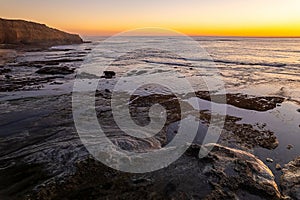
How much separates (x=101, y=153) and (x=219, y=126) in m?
5.56

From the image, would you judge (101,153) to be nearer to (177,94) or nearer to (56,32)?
(177,94)

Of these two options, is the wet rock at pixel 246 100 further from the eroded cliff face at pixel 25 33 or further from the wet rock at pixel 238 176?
the eroded cliff face at pixel 25 33

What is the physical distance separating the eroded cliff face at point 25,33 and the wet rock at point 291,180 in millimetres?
69020

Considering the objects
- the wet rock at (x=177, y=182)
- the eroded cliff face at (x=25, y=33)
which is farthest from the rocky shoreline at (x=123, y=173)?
the eroded cliff face at (x=25, y=33)

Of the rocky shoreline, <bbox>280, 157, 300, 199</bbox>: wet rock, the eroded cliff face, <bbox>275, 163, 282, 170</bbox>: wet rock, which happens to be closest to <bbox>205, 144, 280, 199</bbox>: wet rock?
the rocky shoreline

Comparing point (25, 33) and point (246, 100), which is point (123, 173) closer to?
point (246, 100)

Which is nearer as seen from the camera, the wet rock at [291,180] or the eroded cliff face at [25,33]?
the wet rock at [291,180]

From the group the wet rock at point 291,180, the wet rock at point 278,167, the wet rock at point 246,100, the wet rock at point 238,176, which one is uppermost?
the wet rock at point 238,176

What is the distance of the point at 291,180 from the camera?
5977 millimetres

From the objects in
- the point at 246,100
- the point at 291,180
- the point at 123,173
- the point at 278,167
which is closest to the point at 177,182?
the point at 123,173

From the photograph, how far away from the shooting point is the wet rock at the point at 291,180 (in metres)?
5.54

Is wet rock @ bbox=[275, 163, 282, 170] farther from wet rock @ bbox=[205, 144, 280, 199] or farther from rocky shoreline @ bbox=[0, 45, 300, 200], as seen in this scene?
wet rock @ bbox=[205, 144, 280, 199]

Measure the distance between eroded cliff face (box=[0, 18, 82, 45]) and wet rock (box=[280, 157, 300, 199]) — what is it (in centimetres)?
6902

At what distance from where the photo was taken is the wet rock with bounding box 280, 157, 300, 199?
5535 millimetres
